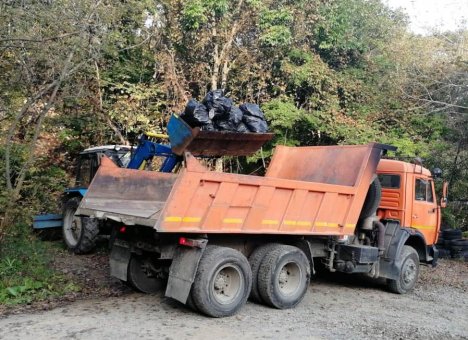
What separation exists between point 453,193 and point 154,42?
10281 mm

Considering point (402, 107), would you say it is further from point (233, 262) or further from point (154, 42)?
point (233, 262)

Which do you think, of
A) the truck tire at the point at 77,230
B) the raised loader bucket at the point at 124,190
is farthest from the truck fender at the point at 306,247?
the truck tire at the point at 77,230

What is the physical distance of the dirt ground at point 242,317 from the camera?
5.20 metres

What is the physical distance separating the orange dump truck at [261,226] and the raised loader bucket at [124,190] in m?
0.01

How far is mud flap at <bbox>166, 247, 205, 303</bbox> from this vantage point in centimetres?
561

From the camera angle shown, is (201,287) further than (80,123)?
No

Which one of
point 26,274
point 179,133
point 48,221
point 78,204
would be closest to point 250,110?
point 179,133

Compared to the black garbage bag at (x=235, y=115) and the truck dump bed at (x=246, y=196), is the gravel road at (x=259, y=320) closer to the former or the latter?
the truck dump bed at (x=246, y=196)

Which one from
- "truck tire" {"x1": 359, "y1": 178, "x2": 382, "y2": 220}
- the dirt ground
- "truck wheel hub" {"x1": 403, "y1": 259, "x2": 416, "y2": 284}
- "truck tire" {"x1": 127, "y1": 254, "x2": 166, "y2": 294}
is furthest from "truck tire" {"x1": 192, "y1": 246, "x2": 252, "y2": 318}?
"truck wheel hub" {"x1": 403, "y1": 259, "x2": 416, "y2": 284}

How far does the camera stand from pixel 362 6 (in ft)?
59.4

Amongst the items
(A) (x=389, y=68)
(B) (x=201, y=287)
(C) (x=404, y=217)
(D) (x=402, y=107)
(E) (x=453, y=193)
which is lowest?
(B) (x=201, y=287)

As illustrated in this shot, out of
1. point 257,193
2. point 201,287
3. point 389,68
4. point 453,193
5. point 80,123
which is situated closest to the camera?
point 201,287

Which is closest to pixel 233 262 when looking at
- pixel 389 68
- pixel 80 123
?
pixel 80 123

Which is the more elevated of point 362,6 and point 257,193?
point 362,6
